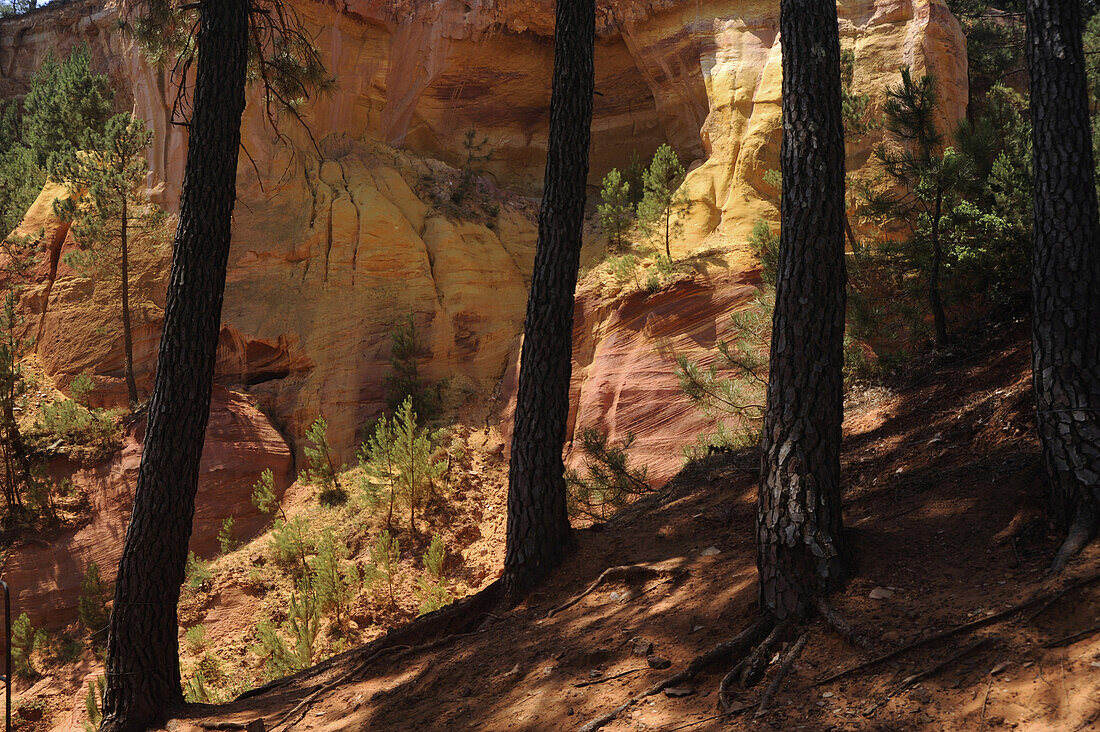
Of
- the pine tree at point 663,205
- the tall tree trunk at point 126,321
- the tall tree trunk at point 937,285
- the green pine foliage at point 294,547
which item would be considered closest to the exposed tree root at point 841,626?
the tall tree trunk at point 937,285

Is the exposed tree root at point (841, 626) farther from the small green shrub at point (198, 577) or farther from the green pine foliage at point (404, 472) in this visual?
the small green shrub at point (198, 577)

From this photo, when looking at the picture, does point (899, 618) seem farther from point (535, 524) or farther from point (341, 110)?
point (341, 110)

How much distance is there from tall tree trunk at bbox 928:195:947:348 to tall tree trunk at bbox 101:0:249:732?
8.82 metres

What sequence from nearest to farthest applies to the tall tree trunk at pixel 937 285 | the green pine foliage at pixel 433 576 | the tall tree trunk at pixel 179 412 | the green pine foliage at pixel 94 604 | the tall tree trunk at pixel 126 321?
the tall tree trunk at pixel 179 412 < the tall tree trunk at pixel 937 285 < the green pine foliage at pixel 433 576 < the green pine foliage at pixel 94 604 < the tall tree trunk at pixel 126 321

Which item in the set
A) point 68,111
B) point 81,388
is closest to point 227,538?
point 81,388

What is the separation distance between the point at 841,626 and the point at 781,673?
464mm

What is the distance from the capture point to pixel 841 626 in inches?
188

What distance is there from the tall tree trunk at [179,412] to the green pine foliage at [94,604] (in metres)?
7.53

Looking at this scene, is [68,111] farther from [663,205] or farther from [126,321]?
[663,205]

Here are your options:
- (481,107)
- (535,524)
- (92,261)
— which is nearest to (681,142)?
(481,107)

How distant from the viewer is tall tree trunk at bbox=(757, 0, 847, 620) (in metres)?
5.30

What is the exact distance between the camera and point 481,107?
22.7 metres

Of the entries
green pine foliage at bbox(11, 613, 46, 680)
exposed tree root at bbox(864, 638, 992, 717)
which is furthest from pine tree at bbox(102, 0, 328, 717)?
green pine foliage at bbox(11, 613, 46, 680)

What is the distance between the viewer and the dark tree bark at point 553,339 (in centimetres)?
764
